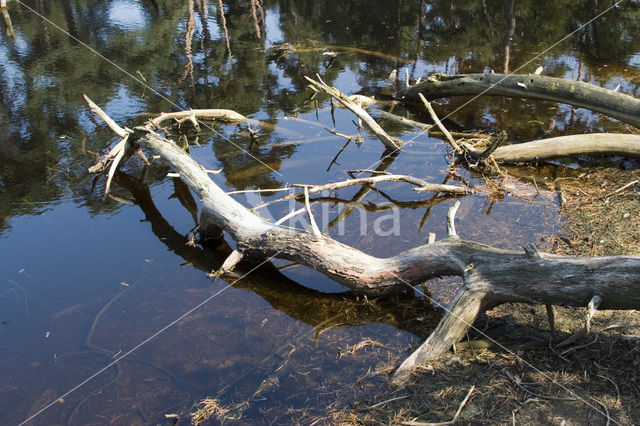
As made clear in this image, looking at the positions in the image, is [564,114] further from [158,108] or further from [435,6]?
[435,6]

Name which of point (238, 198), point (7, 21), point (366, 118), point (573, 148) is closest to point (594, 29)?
point (573, 148)

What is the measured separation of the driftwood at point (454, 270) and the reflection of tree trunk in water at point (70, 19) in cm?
1327

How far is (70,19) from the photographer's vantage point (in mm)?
18703

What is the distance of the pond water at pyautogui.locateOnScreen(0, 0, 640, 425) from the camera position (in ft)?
16.1

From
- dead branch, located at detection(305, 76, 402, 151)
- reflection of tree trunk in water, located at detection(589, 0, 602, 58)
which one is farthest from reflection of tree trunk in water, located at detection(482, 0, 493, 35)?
dead branch, located at detection(305, 76, 402, 151)

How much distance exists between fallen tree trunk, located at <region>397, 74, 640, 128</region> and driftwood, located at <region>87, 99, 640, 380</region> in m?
4.22

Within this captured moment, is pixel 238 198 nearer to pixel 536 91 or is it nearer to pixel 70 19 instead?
pixel 536 91

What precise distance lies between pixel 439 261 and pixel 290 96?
7.47 meters

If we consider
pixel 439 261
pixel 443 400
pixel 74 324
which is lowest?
pixel 74 324

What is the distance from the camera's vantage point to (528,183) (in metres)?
7.74

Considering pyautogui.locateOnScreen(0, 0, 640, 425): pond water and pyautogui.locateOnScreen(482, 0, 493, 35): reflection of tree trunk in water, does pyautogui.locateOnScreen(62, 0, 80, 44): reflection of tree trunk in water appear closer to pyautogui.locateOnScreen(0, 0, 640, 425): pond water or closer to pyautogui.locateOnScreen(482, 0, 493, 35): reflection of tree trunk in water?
pyautogui.locateOnScreen(0, 0, 640, 425): pond water

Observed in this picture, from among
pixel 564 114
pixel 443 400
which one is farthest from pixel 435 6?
pixel 443 400

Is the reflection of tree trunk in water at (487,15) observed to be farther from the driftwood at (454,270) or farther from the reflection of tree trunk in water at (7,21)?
the reflection of tree trunk in water at (7,21)

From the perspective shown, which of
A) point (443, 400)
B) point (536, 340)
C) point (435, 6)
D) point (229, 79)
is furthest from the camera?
point (435, 6)
